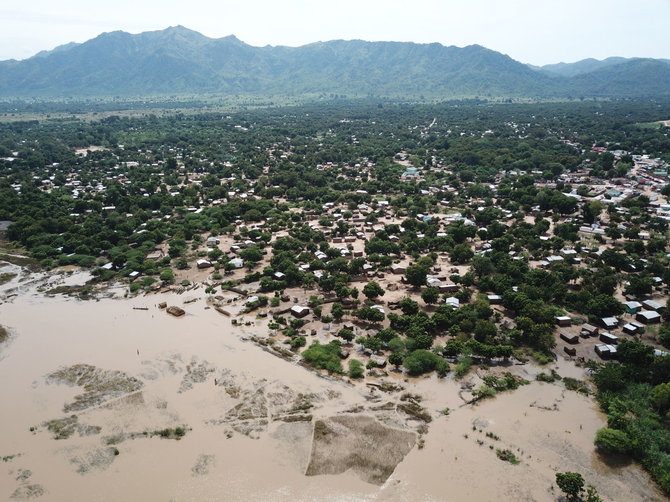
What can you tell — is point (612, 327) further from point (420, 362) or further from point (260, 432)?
point (260, 432)

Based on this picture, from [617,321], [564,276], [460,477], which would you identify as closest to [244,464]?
[460,477]

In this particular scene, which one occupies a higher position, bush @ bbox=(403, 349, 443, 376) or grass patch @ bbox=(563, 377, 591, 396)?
bush @ bbox=(403, 349, 443, 376)

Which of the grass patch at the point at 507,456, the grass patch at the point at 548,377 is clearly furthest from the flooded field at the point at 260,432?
the grass patch at the point at 548,377

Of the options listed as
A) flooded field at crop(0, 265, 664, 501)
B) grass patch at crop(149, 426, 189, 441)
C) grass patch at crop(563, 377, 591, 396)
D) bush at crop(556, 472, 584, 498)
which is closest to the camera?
bush at crop(556, 472, 584, 498)

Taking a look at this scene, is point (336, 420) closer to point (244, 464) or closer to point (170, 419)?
point (244, 464)

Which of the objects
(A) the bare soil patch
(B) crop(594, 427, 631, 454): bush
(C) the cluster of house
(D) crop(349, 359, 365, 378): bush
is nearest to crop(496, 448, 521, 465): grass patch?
(A) the bare soil patch

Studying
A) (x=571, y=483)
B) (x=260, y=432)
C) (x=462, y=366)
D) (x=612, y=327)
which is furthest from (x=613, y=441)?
(x=260, y=432)

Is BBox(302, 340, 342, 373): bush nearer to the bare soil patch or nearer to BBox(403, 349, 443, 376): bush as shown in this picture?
the bare soil patch
